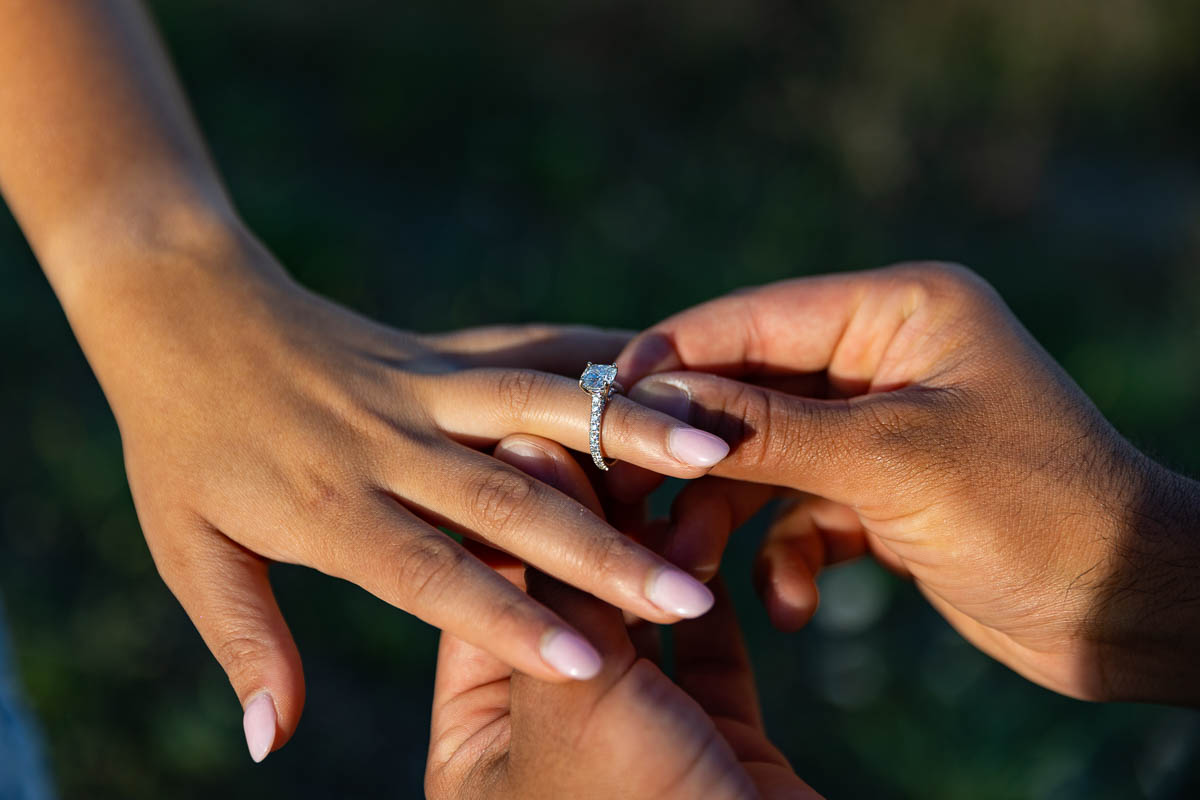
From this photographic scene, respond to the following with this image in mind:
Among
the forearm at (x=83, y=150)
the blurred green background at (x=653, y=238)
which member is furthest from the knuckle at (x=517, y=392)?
the blurred green background at (x=653, y=238)

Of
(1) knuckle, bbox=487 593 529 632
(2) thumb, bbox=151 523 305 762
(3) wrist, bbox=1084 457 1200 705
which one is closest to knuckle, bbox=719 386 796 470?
(1) knuckle, bbox=487 593 529 632

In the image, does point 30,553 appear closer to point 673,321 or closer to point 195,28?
point 673,321

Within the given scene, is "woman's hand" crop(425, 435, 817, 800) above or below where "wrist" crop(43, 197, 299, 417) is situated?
below

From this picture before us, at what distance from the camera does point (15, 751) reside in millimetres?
2047

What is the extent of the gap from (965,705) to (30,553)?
3514 mm

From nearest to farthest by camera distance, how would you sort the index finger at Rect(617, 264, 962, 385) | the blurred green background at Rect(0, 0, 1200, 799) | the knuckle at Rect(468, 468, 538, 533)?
the knuckle at Rect(468, 468, 538, 533) → the index finger at Rect(617, 264, 962, 385) → the blurred green background at Rect(0, 0, 1200, 799)

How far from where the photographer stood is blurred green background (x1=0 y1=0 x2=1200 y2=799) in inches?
115

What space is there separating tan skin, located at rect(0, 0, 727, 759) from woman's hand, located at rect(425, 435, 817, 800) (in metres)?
0.07

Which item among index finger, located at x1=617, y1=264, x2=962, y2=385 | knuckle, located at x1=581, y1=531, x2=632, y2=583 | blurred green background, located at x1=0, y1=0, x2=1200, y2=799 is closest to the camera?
knuckle, located at x1=581, y1=531, x2=632, y2=583

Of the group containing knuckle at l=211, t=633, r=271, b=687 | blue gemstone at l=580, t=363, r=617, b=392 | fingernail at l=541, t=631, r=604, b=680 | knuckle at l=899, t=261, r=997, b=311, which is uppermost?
knuckle at l=899, t=261, r=997, b=311

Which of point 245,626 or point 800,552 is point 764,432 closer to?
point 800,552

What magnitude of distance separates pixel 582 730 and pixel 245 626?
78cm

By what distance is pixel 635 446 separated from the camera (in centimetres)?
177

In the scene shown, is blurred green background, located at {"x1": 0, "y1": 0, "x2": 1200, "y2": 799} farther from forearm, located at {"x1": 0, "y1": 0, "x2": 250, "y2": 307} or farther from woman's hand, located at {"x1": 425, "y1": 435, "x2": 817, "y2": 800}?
forearm, located at {"x1": 0, "y1": 0, "x2": 250, "y2": 307}
